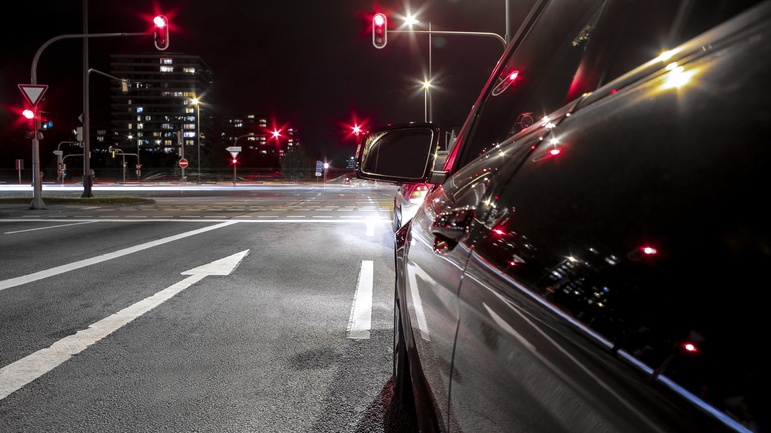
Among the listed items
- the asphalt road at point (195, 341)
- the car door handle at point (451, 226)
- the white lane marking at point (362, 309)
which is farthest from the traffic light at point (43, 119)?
the car door handle at point (451, 226)

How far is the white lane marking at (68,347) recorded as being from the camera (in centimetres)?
331

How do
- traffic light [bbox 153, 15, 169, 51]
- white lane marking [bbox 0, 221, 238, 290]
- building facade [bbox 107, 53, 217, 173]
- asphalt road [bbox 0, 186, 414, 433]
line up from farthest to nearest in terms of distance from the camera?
1. building facade [bbox 107, 53, 217, 173]
2. traffic light [bbox 153, 15, 169, 51]
3. white lane marking [bbox 0, 221, 238, 290]
4. asphalt road [bbox 0, 186, 414, 433]

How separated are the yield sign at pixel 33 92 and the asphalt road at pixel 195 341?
1205 centimetres

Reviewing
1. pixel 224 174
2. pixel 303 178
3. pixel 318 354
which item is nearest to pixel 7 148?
pixel 224 174

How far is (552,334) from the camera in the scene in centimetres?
86

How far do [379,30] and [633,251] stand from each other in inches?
669

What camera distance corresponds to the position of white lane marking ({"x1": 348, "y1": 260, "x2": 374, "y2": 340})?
441 cm

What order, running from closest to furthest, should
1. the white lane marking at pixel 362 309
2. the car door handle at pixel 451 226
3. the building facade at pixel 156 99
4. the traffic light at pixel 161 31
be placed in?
the car door handle at pixel 451 226, the white lane marking at pixel 362 309, the traffic light at pixel 161 31, the building facade at pixel 156 99

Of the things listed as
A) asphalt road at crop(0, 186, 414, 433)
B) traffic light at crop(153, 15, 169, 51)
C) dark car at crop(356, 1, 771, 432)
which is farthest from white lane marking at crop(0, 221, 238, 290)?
traffic light at crop(153, 15, 169, 51)

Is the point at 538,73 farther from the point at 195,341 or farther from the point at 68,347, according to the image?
the point at 68,347

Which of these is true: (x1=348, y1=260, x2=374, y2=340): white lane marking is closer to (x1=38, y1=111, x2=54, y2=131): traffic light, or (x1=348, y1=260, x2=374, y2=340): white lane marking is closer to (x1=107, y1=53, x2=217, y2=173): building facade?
(x1=38, y1=111, x2=54, y2=131): traffic light

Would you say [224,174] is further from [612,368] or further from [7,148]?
[612,368]

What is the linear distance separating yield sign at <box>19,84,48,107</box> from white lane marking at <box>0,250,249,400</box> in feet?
52.8

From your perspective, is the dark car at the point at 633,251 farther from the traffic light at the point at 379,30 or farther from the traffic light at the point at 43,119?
the traffic light at the point at 43,119
